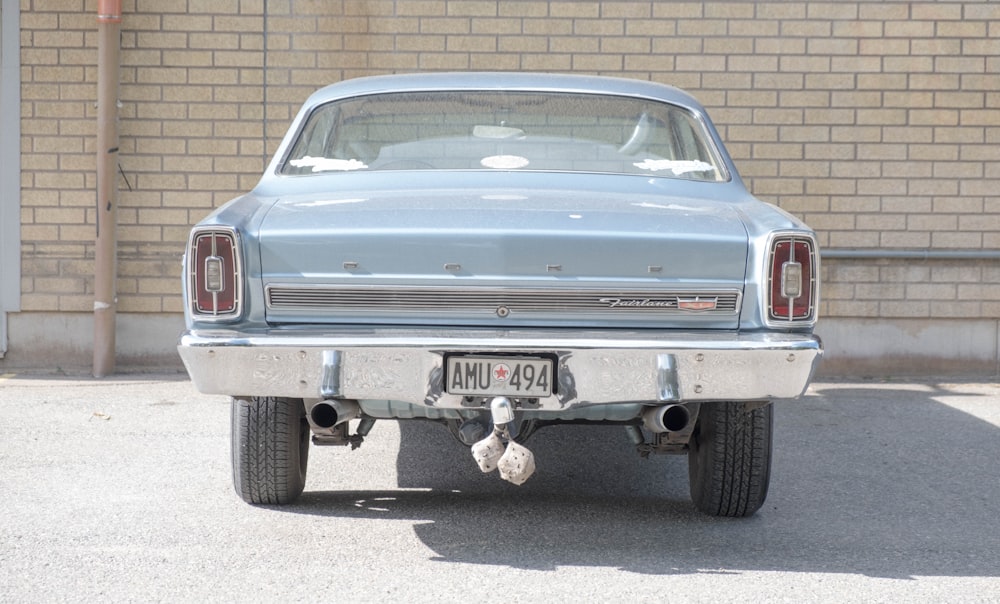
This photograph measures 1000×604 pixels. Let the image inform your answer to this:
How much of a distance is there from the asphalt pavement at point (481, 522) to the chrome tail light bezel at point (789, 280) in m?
0.82

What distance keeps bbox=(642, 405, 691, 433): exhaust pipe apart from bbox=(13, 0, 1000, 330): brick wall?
479 centimetres

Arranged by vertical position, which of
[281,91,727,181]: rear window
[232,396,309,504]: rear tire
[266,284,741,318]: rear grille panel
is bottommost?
[232,396,309,504]: rear tire

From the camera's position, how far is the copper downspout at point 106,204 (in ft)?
27.3

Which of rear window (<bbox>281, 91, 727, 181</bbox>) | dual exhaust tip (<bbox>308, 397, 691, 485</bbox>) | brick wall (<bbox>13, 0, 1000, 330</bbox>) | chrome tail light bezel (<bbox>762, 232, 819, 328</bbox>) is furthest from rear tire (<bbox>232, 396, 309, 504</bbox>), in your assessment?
brick wall (<bbox>13, 0, 1000, 330</bbox>)

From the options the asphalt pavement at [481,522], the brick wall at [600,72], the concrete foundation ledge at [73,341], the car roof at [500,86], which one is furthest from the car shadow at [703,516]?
the concrete foundation ledge at [73,341]

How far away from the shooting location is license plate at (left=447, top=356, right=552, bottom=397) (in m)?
3.89

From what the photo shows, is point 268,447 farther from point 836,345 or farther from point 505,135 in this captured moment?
point 836,345

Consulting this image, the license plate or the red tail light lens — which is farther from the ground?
the red tail light lens

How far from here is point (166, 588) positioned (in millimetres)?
3729

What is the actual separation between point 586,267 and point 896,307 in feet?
17.4

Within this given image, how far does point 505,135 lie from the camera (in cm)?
510

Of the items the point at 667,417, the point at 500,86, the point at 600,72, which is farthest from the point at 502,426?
the point at 600,72

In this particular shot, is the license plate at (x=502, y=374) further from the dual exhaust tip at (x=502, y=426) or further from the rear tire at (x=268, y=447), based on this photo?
the rear tire at (x=268, y=447)

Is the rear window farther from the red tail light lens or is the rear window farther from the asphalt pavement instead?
the asphalt pavement
